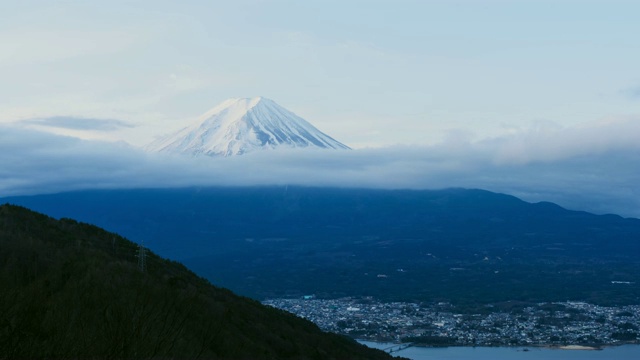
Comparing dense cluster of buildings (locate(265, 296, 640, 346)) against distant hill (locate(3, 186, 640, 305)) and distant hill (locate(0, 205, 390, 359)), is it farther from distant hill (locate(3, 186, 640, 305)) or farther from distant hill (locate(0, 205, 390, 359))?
distant hill (locate(0, 205, 390, 359))

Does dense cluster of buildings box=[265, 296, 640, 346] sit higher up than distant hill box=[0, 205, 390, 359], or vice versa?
distant hill box=[0, 205, 390, 359]

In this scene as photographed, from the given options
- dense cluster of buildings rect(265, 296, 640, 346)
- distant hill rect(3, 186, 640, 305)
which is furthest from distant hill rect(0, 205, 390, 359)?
distant hill rect(3, 186, 640, 305)

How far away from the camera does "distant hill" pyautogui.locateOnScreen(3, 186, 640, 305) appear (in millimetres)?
85875

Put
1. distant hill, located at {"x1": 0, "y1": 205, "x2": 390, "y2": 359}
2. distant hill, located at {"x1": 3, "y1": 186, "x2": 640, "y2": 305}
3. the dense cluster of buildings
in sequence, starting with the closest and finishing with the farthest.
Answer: distant hill, located at {"x1": 0, "y1": 205, "x2": 390, "y2": 359}, the dense cluster of buildings, distant hill, located at {"x1": 3, "y1": 186, "x2": 640, "y2": 305}

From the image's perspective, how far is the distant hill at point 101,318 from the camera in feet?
23.1

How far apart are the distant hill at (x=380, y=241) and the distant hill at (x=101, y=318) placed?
183 ft

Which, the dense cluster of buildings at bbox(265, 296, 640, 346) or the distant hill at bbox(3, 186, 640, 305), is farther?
the distant hill at bbox(3, 186, 640, 305)

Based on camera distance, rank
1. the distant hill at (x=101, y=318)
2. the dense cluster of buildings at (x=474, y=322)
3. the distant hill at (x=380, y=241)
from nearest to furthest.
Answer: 1. the distant hill at (x=101, y=318)
2. the dense cluster of buildings at (x=474, y=322)
3. the distant hill at (x=380, y=241)

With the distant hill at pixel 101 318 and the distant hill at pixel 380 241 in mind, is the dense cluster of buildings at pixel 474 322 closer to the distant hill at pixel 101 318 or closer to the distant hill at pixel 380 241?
the distant hill at pixel 380 241

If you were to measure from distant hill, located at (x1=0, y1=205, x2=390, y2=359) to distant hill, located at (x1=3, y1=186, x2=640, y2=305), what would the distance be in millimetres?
55844

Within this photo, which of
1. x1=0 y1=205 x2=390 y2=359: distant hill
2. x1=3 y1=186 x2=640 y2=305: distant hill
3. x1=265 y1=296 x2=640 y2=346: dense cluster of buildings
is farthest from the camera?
x1=3 y1=186 x2=640 y2=305: distant hill

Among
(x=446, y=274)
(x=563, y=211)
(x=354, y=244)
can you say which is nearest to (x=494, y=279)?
(x=446, y=274)

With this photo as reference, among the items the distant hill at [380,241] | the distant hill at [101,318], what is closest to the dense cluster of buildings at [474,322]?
the distant hill at [380,241]

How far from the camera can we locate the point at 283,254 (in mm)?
115500
